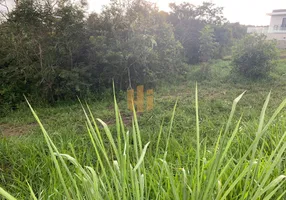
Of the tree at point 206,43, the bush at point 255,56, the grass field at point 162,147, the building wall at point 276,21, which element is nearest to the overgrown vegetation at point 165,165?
the grass field at point 162,147

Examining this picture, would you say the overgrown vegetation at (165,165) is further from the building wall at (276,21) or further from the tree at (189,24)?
the building wall at (276,21)

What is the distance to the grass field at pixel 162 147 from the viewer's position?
44 centimetres

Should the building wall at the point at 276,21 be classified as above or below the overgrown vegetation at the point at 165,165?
above

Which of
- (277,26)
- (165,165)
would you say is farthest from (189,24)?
(165,165)

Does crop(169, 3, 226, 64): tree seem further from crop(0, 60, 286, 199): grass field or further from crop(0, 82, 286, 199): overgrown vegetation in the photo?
crop(0, 82, 286, 199): overgrown vegetation

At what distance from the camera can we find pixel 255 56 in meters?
5.98

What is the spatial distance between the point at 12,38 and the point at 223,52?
884 centimetres

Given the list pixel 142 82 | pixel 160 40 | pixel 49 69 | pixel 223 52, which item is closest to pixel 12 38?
pixel 49 69

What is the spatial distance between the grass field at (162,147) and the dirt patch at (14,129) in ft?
0.05

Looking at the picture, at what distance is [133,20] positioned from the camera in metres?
4.91

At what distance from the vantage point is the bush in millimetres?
5867

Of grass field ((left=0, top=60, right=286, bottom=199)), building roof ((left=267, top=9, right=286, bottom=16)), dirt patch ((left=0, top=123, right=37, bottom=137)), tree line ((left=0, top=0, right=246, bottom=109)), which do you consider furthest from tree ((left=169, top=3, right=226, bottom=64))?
dirt patch ((left=0, top=123, right=37, bottom=137))

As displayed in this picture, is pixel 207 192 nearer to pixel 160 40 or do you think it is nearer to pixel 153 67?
pixel 153 67

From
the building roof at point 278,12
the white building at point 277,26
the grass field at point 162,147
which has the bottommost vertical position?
the grass field at point 162,147
